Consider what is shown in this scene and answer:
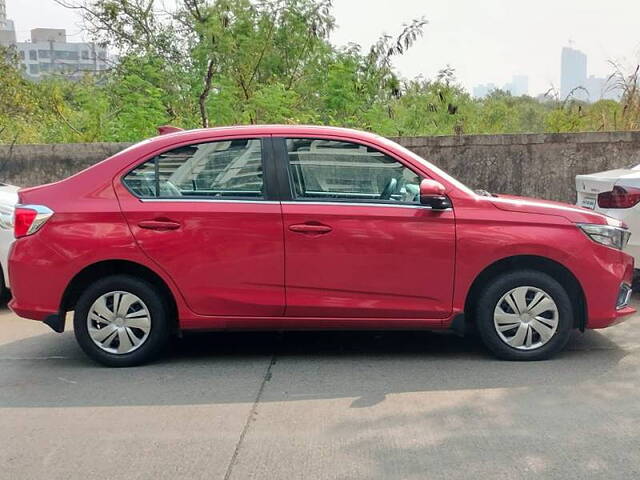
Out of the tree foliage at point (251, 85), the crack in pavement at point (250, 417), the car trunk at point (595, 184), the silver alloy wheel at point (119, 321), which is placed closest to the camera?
the crack in pavement at point (250, 417)

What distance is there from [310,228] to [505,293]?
4.90 ft

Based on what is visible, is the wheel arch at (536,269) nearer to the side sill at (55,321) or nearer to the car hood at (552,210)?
the car hood at (552,210)

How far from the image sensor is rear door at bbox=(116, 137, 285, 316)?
16.1 ft

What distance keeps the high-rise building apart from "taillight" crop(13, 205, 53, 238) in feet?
32.1

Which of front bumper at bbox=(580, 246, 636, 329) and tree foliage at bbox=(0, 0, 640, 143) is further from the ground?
tree foliage at bbox=(0, 0, 640, 143)

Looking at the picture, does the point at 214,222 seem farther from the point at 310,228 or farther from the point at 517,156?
the point at 517,156

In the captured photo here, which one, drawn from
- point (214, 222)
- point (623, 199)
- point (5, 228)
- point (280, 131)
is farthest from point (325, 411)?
point (5, 228)

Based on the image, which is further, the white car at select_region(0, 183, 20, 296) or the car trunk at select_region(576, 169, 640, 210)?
the white car at select_region(0, 183, 20, 296)

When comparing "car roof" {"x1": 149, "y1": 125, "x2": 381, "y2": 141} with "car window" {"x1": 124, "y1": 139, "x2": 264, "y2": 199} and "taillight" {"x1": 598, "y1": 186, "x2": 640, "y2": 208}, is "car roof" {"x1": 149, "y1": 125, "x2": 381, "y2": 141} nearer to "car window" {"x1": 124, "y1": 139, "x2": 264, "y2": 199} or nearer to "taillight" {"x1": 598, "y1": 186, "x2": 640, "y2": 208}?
"car window" {"x1": 124, "y1": 139, "x2": 264, "y2": 199}

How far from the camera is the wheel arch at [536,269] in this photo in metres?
5.03

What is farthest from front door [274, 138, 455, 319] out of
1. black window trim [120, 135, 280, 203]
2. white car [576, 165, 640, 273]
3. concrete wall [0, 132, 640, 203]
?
concrete wall [0, 132, 640, 203]

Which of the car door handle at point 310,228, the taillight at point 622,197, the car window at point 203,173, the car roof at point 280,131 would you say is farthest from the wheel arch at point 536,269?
the taillight at point 622,197

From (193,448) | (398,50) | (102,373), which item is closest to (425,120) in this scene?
(398,50)

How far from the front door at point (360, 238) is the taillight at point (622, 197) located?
8.33 ft
